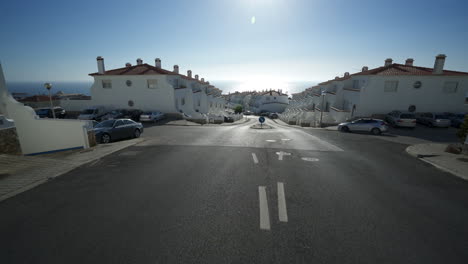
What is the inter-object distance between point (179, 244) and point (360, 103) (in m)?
28.0

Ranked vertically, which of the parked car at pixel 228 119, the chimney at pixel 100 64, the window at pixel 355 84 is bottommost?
the parked car at pixel 228 119

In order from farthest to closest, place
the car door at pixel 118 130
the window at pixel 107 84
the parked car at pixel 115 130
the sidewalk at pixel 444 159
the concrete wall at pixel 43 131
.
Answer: the window at pixel 107 84 → the car door at pixel 118 130 → the parked car at pixel 115 130 → the concrete wall at pixel 43 131 → the sidewalk at pixel 444 159

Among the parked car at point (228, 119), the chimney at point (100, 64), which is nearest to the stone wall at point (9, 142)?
the chimney at point (100, 64)

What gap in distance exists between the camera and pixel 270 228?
3779mm

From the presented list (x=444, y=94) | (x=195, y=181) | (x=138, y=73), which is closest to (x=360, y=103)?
(x=444, y=94)

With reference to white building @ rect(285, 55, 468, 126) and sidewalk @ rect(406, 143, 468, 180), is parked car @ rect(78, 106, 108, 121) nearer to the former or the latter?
white building @ rect(285, 55, 468, 126)

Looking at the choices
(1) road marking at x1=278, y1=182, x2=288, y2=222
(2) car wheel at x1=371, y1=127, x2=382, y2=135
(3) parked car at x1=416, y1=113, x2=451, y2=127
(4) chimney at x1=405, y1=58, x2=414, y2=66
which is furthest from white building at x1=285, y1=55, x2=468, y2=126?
(1) road marking at x1=278, y1=182, x2=288, y2=222

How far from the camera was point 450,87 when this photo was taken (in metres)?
23.7

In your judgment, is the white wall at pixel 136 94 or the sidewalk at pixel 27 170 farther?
the white wall at pixel 136 94

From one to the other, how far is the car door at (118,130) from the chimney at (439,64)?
114 ft

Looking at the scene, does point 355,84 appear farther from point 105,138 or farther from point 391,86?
point 105,138

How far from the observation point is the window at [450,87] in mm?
23625

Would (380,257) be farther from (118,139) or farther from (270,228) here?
(118,139)

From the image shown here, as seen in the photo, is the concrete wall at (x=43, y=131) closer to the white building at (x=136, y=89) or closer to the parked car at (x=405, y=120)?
the white building at (x=136, y=89)
